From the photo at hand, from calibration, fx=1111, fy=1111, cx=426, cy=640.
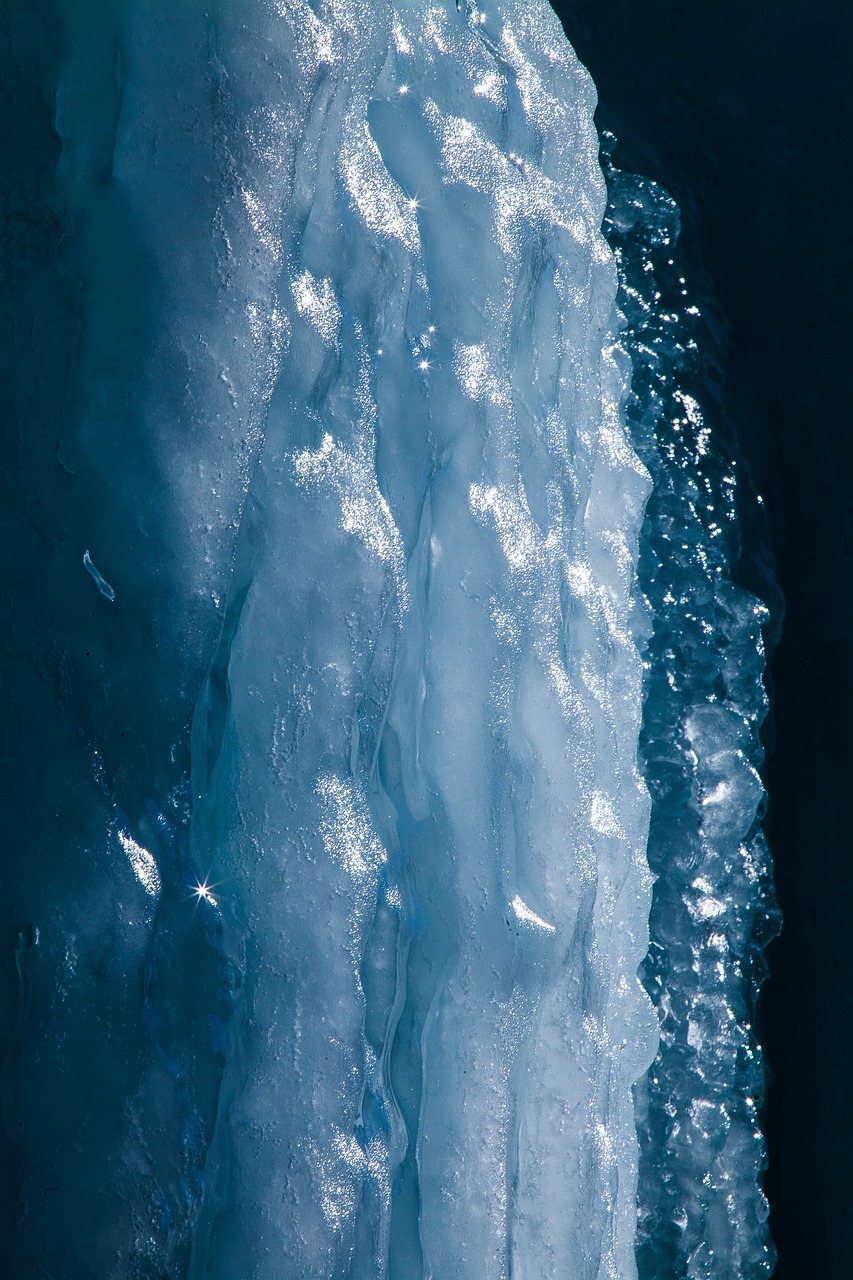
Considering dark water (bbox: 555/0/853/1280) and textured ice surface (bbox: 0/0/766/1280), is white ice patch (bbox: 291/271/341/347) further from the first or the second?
dark water (bbox: 555/0/853/1280)

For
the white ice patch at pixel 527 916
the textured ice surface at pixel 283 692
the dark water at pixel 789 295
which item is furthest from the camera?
the dark water at pixel 789 295

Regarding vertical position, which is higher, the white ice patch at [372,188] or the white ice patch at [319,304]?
the white ice patch at [372,188]

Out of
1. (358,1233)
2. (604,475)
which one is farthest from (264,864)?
(604,475)

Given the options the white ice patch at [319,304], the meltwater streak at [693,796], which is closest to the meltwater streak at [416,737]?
the white ice patch at [319,304]

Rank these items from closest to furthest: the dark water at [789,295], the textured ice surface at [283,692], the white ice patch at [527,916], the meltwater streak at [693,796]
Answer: the textured ice surface at [283,692]
the white ice patch at [527,916]
the meltwater streak at [693,796]
the dark water at [789,295]

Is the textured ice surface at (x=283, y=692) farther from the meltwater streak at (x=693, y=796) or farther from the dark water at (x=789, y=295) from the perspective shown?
the dark water at (x=789, y=295)

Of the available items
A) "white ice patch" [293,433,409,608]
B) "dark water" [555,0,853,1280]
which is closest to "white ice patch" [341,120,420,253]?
"white ice patch" [293,433,409,608]

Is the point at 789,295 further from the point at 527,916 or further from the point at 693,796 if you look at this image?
the point at 527,916

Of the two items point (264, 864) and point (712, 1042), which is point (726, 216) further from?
point (264, 864)
